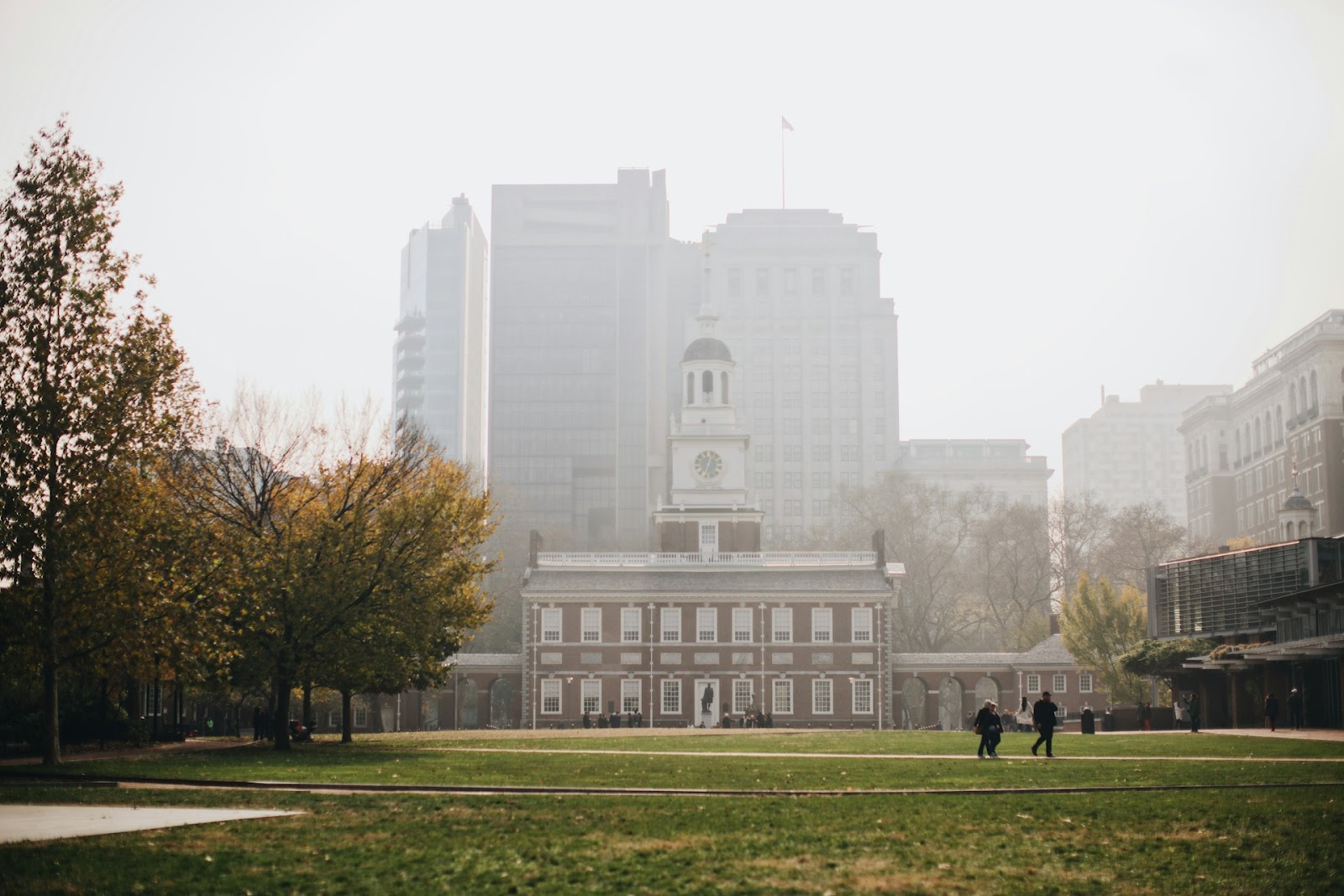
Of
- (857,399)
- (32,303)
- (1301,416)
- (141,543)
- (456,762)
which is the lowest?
(456,762)

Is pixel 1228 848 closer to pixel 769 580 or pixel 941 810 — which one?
pixel 941 810

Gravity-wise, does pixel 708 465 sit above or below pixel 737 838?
above

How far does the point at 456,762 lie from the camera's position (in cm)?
3131

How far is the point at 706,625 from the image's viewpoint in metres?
81.6

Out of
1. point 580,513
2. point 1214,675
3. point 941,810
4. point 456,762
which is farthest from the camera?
point 580,513

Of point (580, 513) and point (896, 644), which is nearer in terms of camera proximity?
point (896, 644)

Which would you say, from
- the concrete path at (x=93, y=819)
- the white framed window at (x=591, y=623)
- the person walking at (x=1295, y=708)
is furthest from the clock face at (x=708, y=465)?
the concrete path at (x=93, y=819)

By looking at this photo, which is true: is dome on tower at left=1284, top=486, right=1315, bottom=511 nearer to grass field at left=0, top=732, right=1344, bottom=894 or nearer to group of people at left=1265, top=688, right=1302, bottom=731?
group of people at left=1265, top=688, right=1302, bottom=731

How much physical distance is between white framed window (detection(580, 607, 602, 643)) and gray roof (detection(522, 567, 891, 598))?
1008mm

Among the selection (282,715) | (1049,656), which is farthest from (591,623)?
(282,715)

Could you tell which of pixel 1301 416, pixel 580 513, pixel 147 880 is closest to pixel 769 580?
pixel 1301 416

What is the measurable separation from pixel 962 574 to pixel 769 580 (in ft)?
139

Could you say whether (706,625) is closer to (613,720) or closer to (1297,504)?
(613,720)

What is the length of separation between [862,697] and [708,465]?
15.9 meters
